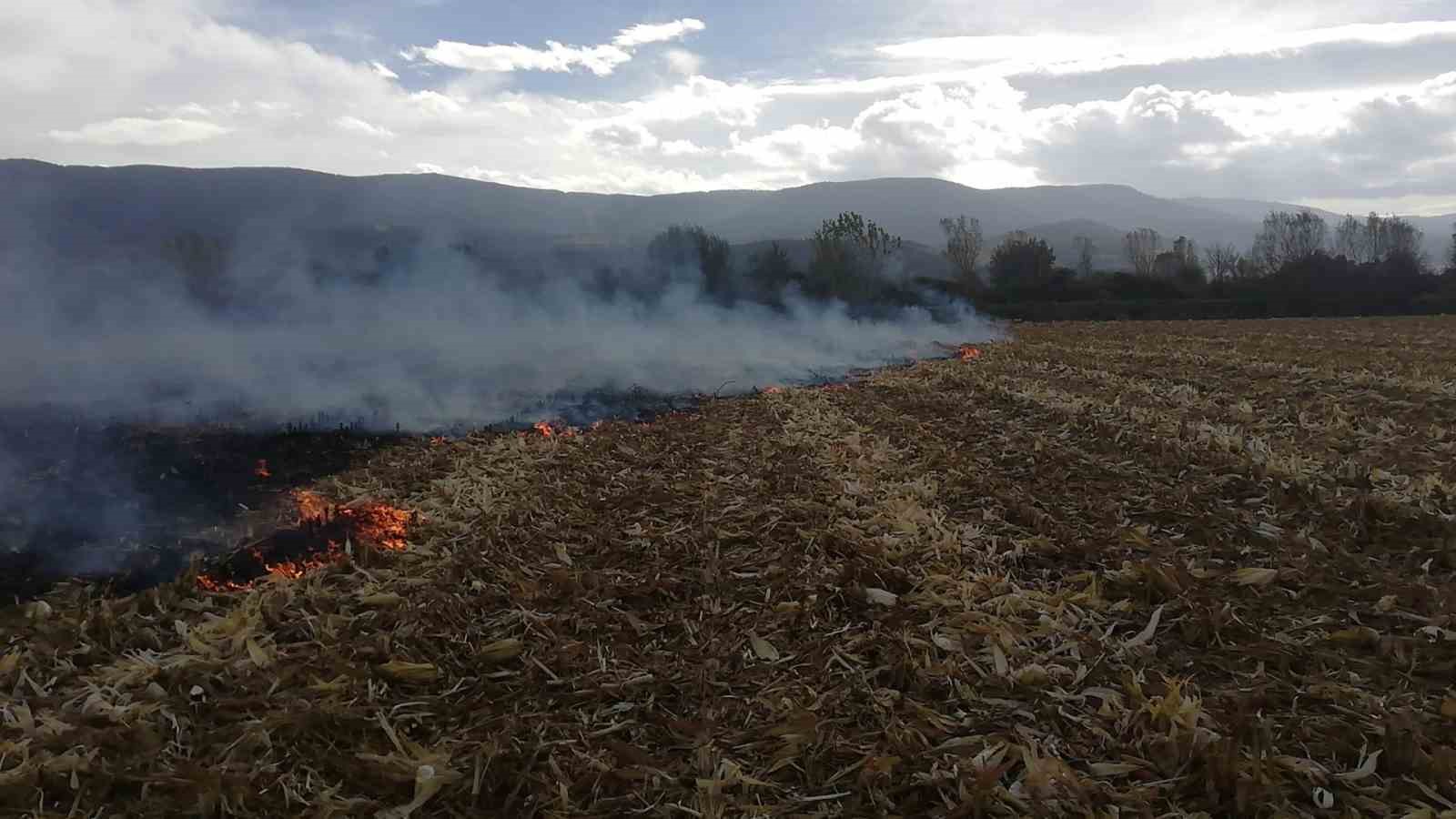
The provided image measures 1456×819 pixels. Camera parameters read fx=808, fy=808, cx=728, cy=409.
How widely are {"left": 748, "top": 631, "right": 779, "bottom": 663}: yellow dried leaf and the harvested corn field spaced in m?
0.03

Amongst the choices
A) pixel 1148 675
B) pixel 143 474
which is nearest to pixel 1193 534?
pixel 1148 675

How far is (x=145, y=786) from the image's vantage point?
3.18 meters

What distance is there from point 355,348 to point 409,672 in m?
11.3

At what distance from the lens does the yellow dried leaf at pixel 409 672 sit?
13.1 feet

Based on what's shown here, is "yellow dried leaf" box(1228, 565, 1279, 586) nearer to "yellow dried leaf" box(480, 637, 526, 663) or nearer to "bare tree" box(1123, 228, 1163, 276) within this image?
"yellow dried leaf" box(480, 637, 526, 663)

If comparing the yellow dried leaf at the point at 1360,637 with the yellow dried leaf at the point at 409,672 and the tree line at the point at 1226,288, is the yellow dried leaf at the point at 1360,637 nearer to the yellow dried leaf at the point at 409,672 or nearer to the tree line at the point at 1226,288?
the yellow dried leaf at the point at 409,672

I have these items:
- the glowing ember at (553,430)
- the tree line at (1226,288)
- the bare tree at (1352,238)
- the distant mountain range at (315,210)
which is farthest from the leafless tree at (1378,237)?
the glowing ember at (553,430)

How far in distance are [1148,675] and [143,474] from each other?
7652 millimetres

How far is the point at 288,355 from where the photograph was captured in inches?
492

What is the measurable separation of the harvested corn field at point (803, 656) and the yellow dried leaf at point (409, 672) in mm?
14

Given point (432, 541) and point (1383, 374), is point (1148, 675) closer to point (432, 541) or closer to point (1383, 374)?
point (432, 541)

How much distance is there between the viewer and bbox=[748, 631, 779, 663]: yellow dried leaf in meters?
4.26

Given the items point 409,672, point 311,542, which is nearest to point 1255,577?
point 409,672

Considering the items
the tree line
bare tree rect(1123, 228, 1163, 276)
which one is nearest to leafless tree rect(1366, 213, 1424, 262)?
bare tree rect(1123, 228, 1163, 276)
